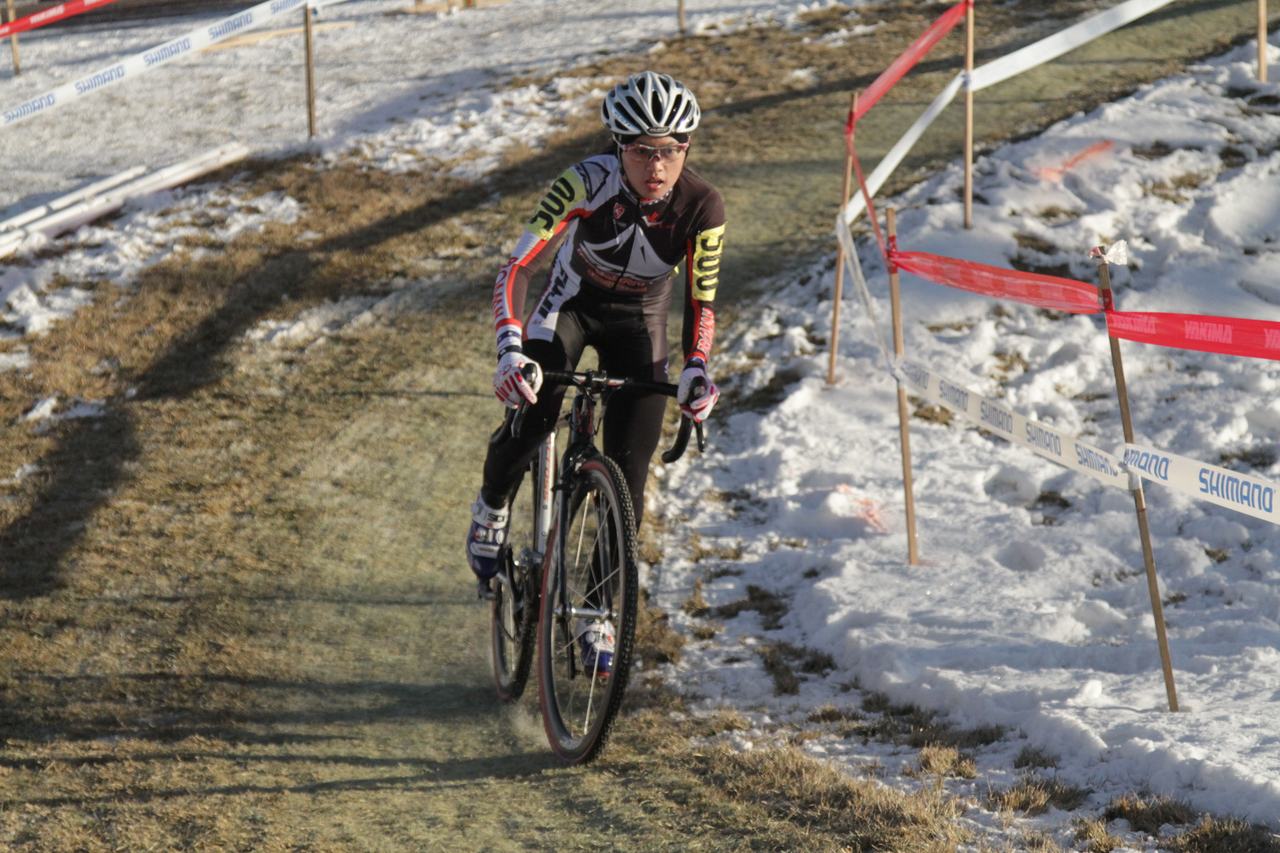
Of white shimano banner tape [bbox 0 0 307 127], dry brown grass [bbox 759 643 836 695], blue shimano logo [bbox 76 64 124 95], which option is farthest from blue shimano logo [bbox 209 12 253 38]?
dry brown grass [bbox 759 643 836 695]

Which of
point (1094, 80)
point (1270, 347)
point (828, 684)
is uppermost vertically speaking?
point (1270, 347)

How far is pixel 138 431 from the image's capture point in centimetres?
887

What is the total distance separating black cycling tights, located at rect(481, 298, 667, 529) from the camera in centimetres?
539

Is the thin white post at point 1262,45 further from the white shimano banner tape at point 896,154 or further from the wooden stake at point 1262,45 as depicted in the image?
the white shimano banner tape at point 896,154

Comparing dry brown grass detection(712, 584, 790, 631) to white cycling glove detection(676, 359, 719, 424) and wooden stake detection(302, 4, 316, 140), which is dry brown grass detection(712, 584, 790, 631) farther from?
wooden stake detection(302, 4, 316, 140)

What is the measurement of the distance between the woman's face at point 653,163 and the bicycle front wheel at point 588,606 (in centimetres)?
112

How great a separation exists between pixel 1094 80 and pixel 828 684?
9873 millimetres

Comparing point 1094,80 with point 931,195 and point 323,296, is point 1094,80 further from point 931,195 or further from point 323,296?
point 323,296

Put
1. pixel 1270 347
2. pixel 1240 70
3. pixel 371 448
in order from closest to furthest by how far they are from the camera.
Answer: pixel 1270 347, pixel 371 448, pixel 1240 70

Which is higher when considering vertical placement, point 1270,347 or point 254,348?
point 1270,347

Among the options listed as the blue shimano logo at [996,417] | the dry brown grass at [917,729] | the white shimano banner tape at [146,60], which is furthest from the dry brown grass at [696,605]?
the white shimano banner tape at [146,60]

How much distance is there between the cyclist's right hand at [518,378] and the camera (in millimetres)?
4883

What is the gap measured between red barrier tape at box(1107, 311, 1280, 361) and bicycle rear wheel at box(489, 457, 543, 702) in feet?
8.14

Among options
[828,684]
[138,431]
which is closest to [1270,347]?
[828,684]
